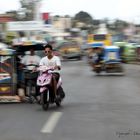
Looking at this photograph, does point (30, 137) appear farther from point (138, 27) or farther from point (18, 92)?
point (138, 27)

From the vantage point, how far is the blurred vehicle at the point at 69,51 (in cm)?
4634

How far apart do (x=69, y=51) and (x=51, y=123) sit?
115ft

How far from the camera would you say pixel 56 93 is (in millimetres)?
14219

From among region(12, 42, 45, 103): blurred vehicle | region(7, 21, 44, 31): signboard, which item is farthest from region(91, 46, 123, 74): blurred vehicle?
region(12, 42, 45, 103): blurred vehicle

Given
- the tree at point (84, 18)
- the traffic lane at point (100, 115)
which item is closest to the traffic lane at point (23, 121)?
the traffic lane at point (100, 115)

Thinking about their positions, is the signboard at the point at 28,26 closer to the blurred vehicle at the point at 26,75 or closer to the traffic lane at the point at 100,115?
the traffic lane at the point at 100,115

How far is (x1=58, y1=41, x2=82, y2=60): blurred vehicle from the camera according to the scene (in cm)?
4634

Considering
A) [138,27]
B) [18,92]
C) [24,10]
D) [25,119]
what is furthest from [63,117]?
[138,27]

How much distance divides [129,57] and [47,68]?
2958cm

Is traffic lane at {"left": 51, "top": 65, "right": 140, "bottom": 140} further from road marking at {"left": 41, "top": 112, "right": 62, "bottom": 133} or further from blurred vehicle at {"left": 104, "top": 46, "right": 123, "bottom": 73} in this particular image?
blurred vehicle at {"left": 104, "top": 46, "right": 123, "bottom": 73}

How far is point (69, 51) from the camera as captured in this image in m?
46.3

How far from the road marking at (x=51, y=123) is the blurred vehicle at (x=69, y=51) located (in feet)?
109

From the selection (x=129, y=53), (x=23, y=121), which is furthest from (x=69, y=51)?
(x=23, y=121)

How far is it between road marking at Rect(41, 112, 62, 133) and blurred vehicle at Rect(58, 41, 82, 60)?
33.3m
